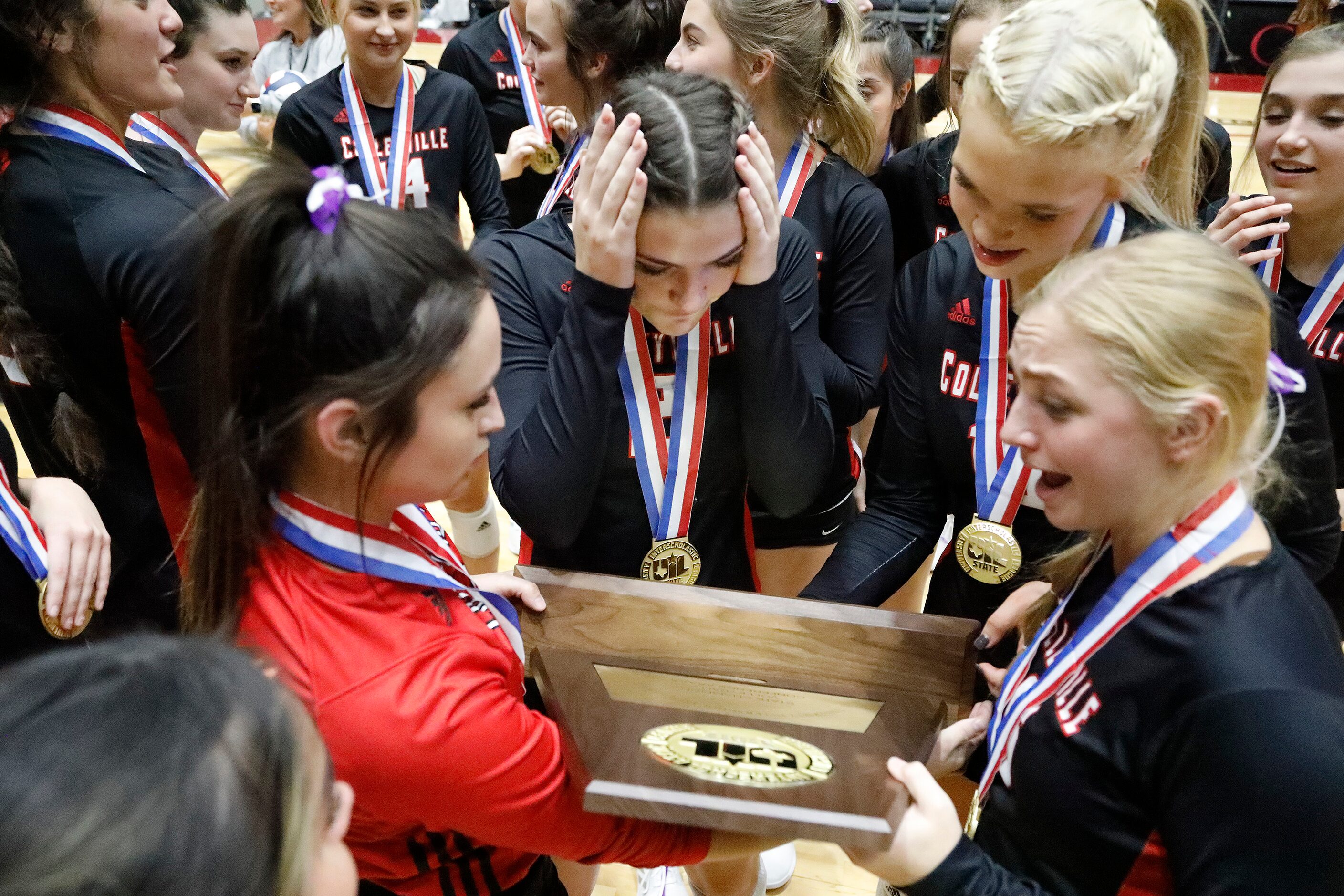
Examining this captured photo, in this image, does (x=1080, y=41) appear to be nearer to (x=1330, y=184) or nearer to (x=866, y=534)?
(x=866, y=534)

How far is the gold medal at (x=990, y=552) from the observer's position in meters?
1.49

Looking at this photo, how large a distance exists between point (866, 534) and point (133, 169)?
4.22 ft

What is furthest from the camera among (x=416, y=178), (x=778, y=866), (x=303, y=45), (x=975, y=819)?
(x=303, y=45)

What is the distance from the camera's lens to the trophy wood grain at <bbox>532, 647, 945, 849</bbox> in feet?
3.07

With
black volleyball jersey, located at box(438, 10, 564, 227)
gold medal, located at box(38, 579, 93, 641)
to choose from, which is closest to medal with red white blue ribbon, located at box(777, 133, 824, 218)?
gold medal, located at box(38, 579, 93, 641)

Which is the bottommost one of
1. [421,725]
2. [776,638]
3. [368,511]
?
[776,638]

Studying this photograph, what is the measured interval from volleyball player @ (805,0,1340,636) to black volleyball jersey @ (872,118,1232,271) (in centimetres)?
102

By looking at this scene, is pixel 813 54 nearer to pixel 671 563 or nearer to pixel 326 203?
pixel 671 563

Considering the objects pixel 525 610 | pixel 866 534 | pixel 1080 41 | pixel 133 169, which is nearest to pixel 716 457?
pixel 866 534

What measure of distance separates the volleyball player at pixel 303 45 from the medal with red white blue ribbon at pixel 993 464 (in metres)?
3.21

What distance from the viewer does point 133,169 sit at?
1.59m

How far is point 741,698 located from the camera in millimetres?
1167

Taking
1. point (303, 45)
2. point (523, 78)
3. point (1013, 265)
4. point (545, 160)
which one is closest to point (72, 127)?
point (1013, 265)

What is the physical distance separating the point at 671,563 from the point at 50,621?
888 millimetres
